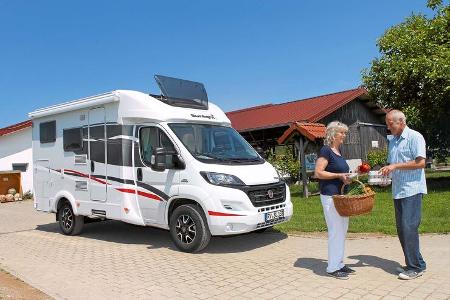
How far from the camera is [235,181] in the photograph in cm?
733

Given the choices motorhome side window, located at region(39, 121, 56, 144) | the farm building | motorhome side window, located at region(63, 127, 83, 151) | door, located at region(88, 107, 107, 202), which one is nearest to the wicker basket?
door, located at region(88, 107, 107, 202)

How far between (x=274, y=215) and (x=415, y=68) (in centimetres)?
1077

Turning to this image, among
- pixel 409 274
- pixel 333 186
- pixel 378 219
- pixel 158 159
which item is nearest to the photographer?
pixel 409 274

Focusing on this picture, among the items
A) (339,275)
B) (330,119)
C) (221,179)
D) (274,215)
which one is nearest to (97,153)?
(221,179)

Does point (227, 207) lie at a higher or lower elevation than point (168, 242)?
higher

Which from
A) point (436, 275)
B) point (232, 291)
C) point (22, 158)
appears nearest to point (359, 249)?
point (436, 275)

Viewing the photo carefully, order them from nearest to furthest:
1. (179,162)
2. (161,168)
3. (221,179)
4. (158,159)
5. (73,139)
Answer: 1. (221,179)
2. (179,162)
3. (158,159)
4. (161,168)
5. (73,139)

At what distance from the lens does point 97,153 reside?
918 centimetres

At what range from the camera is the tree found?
51.3 feet

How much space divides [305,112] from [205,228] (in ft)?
54.1

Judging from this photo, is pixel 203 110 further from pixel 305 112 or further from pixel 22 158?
pixel 22 158

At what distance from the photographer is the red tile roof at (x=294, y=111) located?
72.9ft

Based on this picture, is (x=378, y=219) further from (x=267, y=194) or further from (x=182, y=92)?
(x=182, y=92)

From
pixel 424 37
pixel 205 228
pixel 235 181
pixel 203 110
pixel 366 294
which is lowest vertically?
pixel 366 294
